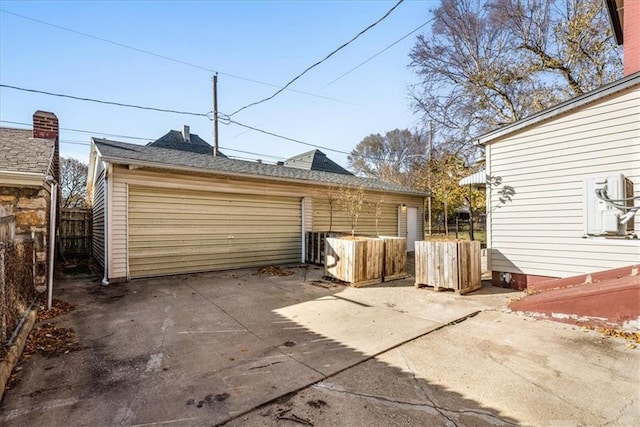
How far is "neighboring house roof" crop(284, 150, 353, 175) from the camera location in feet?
68.4

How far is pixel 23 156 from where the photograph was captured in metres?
5.78

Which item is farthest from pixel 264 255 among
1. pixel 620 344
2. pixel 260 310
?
pixel 620 344

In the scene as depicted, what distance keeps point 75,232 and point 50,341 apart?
8376 millimetres

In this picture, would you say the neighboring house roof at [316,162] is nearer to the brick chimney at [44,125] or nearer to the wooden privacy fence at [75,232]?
the wooden privacy fence at [75,232]

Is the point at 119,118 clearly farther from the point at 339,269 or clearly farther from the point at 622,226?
the point at 622,226

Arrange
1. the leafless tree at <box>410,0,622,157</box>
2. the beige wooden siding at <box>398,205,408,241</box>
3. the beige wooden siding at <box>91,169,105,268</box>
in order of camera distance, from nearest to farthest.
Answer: the beige wooden siding at <box>91,169,105,268</box>, the leafless tree at <box>410,0,622,157</box>, the beige wooden siding at <box>398,205,408,241</box>

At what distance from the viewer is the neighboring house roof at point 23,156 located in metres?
4.91

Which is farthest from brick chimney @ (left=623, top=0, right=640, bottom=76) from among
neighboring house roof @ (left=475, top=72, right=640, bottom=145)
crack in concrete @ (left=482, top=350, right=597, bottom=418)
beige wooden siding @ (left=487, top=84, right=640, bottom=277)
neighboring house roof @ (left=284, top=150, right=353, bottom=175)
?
neighboring house roof @ (left=284, top=150, right=353, bottom=175)

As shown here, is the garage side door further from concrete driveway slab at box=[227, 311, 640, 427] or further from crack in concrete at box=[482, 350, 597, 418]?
crack in concrete at box=[482, 350, 597, 418]

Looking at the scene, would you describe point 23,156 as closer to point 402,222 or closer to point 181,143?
point 402,222

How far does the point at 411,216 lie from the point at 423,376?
11041 millimetres

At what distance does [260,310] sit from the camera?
489 cm

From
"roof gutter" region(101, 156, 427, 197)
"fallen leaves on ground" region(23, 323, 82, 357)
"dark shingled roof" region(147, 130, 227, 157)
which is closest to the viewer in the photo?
"fallen leaves on ground" region(23, 323, 82, 357)

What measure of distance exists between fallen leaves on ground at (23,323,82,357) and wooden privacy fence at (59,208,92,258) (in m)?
7.53
